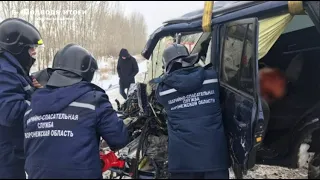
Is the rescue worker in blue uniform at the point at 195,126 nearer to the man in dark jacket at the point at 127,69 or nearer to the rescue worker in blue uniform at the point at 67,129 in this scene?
the rescue worker in blue uniform at the point at 67,129

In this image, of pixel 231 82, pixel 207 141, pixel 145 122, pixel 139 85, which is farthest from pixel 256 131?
pixel 139 85

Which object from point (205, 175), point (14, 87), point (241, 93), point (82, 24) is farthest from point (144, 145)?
point (82, 24)

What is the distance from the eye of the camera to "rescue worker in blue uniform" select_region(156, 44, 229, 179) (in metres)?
2.76

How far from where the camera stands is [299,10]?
102 inches

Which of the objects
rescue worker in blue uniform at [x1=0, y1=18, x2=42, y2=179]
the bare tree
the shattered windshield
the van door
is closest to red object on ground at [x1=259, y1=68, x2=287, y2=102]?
the van door

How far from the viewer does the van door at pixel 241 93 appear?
2672mm

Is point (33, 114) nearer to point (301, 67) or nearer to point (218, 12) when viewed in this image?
point (218, 12)

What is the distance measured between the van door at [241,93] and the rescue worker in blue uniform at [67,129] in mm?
1102

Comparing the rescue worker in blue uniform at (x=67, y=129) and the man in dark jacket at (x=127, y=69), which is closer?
the rescue worker in blue uniform at (x=67, y=129)

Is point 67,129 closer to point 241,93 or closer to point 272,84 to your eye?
point 241,93

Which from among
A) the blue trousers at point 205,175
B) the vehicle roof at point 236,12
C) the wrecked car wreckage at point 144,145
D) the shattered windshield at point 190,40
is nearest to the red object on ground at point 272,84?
the shattered windshield at point 190,40

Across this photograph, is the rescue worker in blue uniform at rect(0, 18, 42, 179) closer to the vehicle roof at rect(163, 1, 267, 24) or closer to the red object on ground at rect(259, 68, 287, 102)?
the vehicle roof at rect(163, 1, 267, 24)

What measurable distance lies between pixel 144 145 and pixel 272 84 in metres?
1.82

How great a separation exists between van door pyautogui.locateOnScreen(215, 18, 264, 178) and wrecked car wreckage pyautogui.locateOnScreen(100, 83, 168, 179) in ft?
2.47
